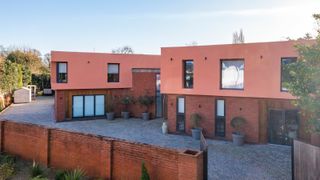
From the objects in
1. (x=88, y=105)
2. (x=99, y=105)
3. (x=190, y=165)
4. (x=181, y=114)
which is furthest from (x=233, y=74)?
(x=88, y=105)

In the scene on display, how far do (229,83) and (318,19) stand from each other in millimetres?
7836

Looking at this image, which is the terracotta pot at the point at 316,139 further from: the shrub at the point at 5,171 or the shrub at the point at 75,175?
the shrub at the point at 5,171

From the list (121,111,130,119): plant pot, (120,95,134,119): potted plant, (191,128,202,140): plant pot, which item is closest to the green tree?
(191,128,202,140): plant pot

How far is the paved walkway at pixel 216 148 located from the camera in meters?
10.9

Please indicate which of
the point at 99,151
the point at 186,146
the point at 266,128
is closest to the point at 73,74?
the point at 186,146

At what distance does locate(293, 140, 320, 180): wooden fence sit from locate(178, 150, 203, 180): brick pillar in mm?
3323

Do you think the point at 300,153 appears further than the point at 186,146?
No

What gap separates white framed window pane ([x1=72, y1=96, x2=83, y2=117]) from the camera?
73.2ft

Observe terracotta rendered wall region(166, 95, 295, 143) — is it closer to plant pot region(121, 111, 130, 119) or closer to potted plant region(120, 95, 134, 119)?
potted plant region(120, 95, 134, 119)

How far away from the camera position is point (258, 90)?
588 inches

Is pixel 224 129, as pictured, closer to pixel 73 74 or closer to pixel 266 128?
pixel 266 128

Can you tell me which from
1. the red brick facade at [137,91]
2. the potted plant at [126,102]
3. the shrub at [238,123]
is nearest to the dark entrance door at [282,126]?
the shrub at [238,123]

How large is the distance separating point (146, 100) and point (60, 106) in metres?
6.80

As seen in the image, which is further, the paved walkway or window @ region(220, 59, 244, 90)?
window @ region(220, 59, 244, 90)
